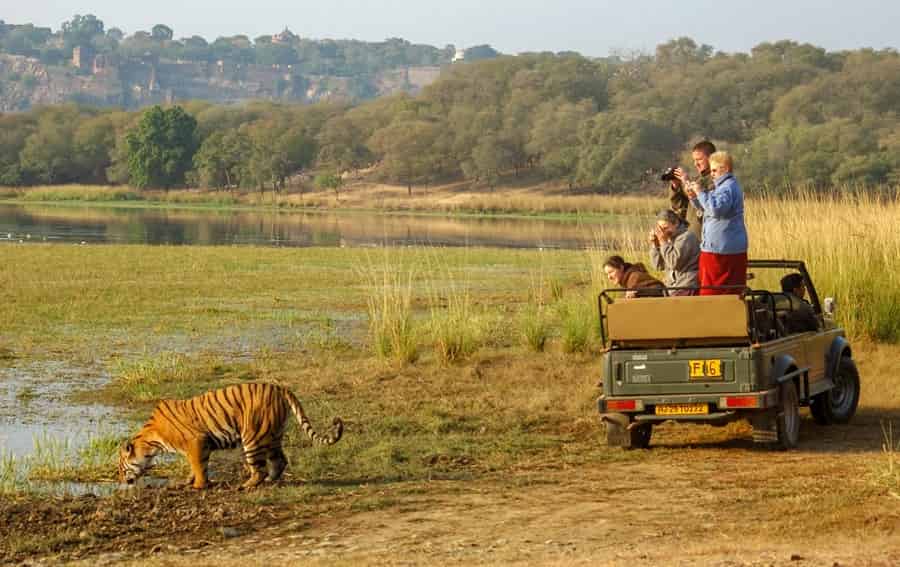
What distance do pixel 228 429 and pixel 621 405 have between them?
9.25 feet

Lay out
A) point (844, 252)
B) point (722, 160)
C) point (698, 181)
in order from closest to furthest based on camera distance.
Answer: point (722, 160) < point (698, 181) < point (844, 252)

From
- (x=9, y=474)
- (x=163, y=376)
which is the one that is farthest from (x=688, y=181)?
(x=163, y=376)

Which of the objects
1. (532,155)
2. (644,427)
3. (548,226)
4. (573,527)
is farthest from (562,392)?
(532,155)

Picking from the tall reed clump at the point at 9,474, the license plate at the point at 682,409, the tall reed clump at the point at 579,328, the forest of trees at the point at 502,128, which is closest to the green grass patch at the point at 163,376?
the tall reed clump at the point at 9,474

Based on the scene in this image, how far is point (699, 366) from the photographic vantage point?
10398mm

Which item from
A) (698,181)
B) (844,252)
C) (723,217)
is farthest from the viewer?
(844,252)

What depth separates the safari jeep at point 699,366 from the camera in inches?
406

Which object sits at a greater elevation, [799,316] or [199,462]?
[799,316]

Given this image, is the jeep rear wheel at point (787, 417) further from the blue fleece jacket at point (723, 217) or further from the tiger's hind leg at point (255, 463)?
the tiger's hind leg at point (255, 463)

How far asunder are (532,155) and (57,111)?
48103 millimetres

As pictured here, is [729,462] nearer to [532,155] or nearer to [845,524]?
[845,524]

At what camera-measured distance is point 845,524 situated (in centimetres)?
825

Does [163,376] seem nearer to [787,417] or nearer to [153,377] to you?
[153,377]

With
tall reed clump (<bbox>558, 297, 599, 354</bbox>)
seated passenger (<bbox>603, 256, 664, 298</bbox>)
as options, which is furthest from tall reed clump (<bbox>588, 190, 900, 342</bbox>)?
seated passenger (<bbox>603, 256, 664, 298</bbox>)
